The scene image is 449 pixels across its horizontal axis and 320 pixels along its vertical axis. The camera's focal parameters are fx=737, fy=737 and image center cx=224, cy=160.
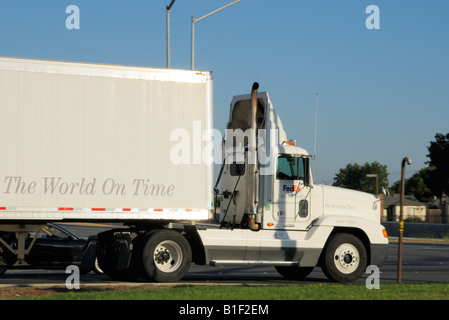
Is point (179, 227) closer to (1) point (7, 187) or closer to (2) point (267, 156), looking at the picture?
(2) point (267, 156)

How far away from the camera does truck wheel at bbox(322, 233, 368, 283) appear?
16469mm

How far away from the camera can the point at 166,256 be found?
50.2 feet

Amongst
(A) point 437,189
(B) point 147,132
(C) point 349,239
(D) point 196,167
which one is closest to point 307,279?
(C) point 349,239

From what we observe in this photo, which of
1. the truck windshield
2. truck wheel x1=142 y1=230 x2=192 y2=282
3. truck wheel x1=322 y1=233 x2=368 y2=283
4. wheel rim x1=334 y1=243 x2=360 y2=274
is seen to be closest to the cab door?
the truck windshield

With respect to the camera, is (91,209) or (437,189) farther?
(437,189)

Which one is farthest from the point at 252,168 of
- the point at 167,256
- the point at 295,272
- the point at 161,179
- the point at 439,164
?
the point at 439,164

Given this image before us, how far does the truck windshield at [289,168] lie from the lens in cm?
1647

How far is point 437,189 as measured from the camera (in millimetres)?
84938

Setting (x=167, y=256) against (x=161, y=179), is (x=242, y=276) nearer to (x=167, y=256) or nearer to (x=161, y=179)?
(x=167, y=256)

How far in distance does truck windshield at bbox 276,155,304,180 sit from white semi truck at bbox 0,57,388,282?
22 mm

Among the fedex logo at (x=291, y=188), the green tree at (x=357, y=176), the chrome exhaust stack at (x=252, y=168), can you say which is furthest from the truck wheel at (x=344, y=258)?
the green tree at (x=357, y=176)

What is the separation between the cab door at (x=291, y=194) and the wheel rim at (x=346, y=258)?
976mm
